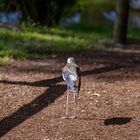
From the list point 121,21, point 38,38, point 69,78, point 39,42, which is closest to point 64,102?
point 69,78

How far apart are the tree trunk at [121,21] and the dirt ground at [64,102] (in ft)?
9.65

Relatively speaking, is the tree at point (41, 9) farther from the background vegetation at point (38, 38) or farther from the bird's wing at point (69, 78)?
the bird's wing at point (69, 78)

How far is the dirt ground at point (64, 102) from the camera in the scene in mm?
6016

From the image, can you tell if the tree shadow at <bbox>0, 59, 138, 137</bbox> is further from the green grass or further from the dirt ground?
the green grass

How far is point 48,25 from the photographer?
17.3 metres

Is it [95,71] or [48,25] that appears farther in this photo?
[48,25]

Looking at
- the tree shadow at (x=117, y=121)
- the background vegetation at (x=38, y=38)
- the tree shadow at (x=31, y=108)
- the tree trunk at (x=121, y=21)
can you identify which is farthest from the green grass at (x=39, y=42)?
the tree shadow at (x=117, y=121)

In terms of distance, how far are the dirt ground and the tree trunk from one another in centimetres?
294

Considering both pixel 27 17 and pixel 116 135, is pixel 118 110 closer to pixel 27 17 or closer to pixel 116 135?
pixel 116 135

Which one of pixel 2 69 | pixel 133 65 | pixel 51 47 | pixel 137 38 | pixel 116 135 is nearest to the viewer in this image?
pixel 116 135

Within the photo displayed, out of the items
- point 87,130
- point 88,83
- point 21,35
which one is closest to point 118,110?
point 87,130

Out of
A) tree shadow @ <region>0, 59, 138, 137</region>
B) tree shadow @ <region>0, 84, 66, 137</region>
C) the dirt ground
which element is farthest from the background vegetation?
tree shadow @ <region>0, 84, 66, 137</region>

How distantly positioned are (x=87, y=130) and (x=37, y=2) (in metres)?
11.1

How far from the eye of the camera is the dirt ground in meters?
6.02
